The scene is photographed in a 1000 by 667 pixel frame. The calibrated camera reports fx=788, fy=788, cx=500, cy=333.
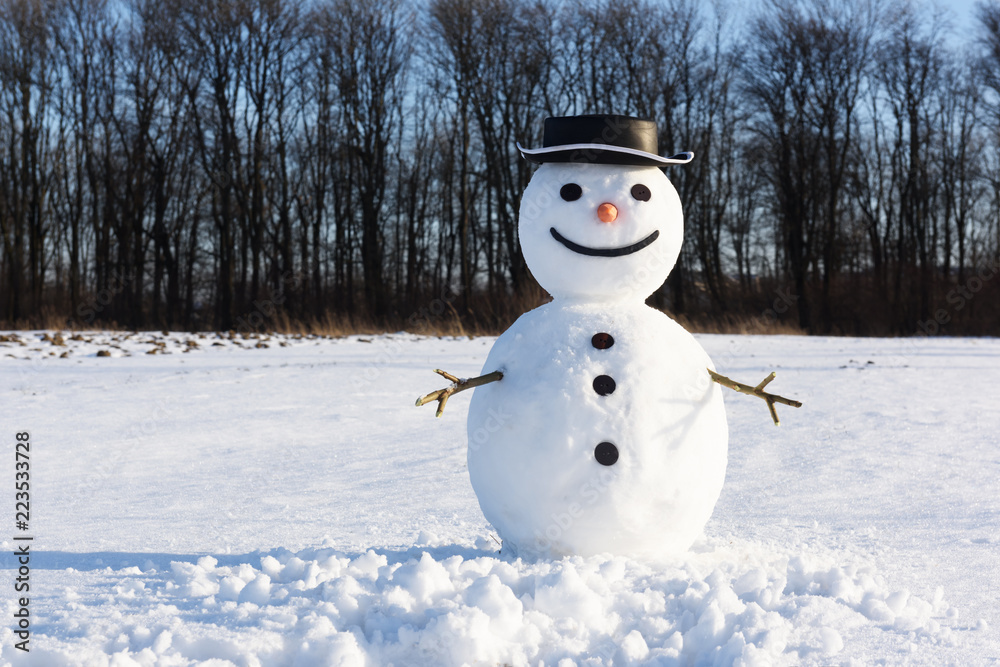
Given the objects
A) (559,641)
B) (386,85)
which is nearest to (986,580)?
(559,641)

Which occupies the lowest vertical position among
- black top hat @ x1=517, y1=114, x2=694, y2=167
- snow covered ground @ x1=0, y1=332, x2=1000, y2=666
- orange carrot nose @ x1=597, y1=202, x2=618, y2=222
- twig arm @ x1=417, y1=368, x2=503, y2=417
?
snow covered ground @ x1=0, y1=332, x2=1000, y2=666

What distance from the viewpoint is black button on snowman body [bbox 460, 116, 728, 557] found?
3.11m

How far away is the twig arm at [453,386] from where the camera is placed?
10.1 feet

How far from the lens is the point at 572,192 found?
3.35 meters

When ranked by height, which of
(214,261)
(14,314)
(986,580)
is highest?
(214,261)

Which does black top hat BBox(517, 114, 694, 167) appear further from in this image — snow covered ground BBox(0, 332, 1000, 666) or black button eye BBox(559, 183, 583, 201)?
snow covered ground BBox(0, 332, 1000, 666)

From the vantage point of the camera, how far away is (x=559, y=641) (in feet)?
8.20

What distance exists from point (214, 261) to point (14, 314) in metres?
6.70

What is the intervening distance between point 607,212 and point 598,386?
73 cm

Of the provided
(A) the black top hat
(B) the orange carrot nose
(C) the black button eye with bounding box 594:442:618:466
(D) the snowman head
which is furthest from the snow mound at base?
(A) the black top hat

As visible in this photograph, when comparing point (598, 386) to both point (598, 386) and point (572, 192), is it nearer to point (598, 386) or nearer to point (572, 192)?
point (598, 386)

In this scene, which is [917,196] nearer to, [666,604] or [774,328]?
[774,328]

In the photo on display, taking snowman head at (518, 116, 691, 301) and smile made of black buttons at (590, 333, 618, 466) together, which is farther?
snowman head at (518, 116, 691, 301)

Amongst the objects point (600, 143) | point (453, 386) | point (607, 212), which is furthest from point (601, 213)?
point (453, 386)
